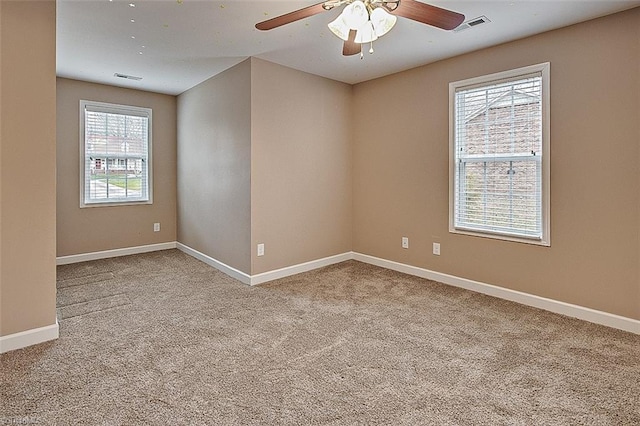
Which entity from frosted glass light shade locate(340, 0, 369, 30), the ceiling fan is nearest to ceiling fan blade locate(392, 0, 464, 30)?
the ceiling fan

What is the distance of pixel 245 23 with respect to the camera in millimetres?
2949

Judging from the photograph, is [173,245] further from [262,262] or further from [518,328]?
[518,328]

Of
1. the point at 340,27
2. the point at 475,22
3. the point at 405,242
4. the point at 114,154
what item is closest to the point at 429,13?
the point at 340,27

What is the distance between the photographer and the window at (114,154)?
16.1 ft

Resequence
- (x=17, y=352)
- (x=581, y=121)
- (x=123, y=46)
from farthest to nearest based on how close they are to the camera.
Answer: (x=123, y=46) < (x=581, y=121) < (x=17, y=352)

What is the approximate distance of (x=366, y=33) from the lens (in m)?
2.16

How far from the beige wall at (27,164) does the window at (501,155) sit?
349 centimetres

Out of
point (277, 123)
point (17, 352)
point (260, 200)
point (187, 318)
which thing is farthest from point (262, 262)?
point (17, 352)

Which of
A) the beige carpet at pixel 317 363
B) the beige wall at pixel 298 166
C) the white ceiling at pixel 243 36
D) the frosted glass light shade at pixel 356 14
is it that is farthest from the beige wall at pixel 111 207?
the frosted glass light shade at pixel 356 14

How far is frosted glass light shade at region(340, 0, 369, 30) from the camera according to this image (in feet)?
6.44

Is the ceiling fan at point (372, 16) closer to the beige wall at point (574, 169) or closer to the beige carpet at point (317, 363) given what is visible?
the beige wall at point (574, 169)

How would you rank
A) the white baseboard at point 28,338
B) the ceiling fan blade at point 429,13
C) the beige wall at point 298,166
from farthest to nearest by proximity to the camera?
the beige wall at point 298,166 → the white baseboard at point 28,338 → the ceiling fan blade at point 429,13

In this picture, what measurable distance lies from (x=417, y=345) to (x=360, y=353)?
0.42 metres

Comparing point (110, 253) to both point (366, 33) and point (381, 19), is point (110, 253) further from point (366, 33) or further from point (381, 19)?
point (381, 19)
